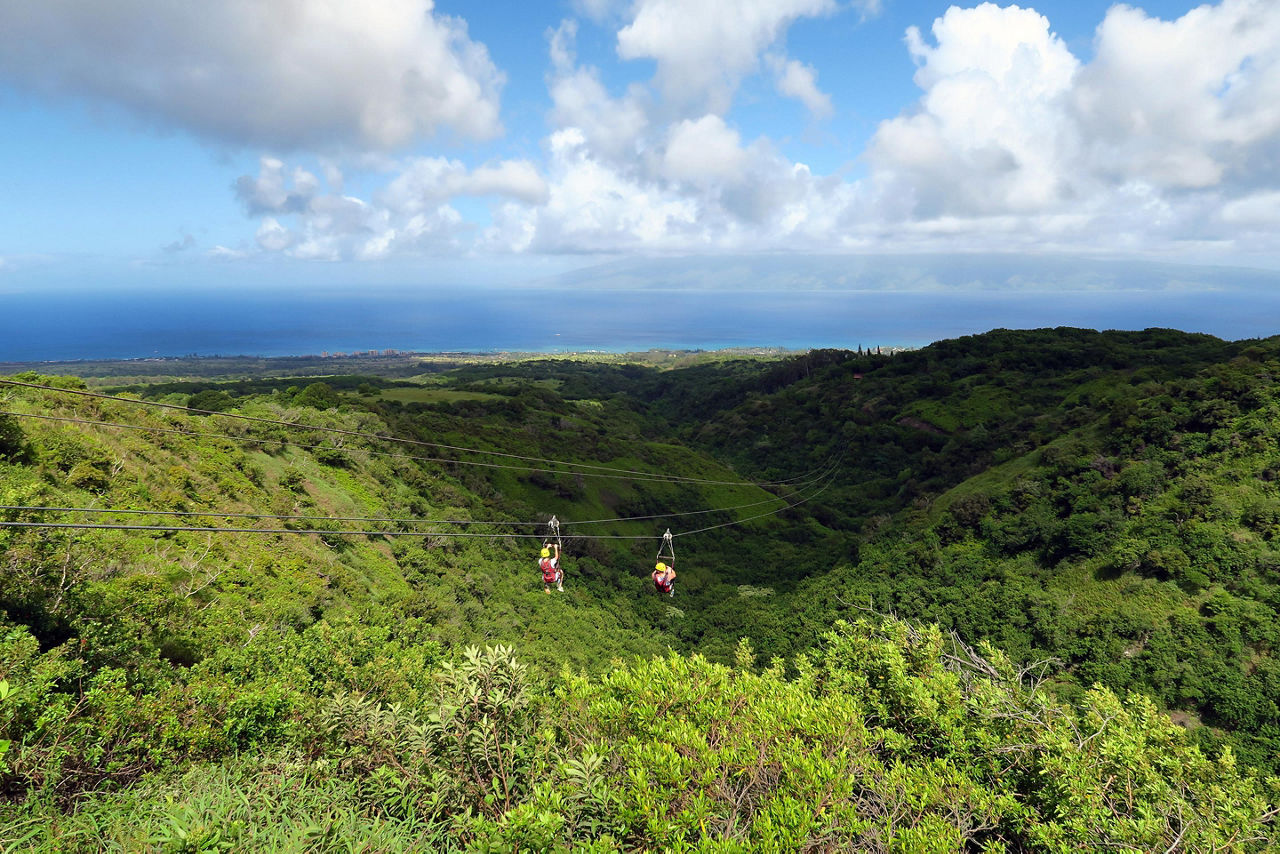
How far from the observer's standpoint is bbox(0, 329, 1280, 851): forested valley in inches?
332

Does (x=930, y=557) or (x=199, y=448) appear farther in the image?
(x=930, y=557)

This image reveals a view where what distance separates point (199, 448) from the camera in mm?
25312

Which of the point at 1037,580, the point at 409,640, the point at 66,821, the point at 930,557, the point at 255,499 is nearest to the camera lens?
the point at 66,821

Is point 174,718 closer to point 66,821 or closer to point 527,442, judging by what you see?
point 66,821

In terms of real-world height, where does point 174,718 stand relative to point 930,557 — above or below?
above

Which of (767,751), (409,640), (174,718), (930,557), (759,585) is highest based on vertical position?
(174,718)

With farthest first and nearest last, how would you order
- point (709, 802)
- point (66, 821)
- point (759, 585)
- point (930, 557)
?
point (759, 585)
point (930, 557)
point (709, 802)
point (66, 821)

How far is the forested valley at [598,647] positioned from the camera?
844cm

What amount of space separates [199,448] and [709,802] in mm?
28456

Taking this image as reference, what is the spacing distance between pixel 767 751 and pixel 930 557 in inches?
1446

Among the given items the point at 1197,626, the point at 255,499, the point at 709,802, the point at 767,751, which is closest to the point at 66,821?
the point at 709,802

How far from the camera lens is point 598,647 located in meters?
33.1

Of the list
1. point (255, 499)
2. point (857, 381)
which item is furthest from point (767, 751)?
point (857, 381)

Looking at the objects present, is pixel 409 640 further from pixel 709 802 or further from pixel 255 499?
pixel 709 802
